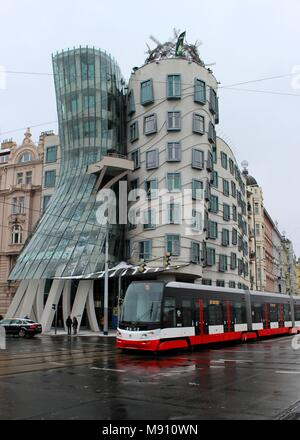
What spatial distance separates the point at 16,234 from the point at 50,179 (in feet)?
29.7

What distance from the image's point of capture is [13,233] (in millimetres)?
61562

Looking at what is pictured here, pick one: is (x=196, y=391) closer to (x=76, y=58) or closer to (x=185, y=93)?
(x=185, y=93)

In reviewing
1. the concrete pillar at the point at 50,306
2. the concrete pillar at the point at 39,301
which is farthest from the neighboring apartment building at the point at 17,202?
the concrete pillar at the point at 50,306

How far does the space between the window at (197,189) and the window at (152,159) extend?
4331mm

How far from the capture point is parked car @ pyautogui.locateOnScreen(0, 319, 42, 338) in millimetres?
36831

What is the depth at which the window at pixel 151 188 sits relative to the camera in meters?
47.1

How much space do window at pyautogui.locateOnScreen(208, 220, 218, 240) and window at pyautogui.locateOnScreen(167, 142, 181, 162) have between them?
952 cm

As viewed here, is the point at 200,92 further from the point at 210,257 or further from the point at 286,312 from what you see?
the point at 286,312

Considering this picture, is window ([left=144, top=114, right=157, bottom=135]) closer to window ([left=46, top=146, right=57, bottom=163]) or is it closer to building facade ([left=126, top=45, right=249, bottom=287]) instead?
building facade ([left=126, top=45, right=249, bottom=287])

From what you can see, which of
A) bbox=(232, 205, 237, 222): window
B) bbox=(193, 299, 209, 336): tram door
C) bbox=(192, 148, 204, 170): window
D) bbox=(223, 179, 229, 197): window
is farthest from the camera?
bbox=(232, 205, 237, 222): window

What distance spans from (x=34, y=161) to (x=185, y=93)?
80.1ft

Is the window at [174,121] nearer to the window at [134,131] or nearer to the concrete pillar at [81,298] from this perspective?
the window at [134,131]
